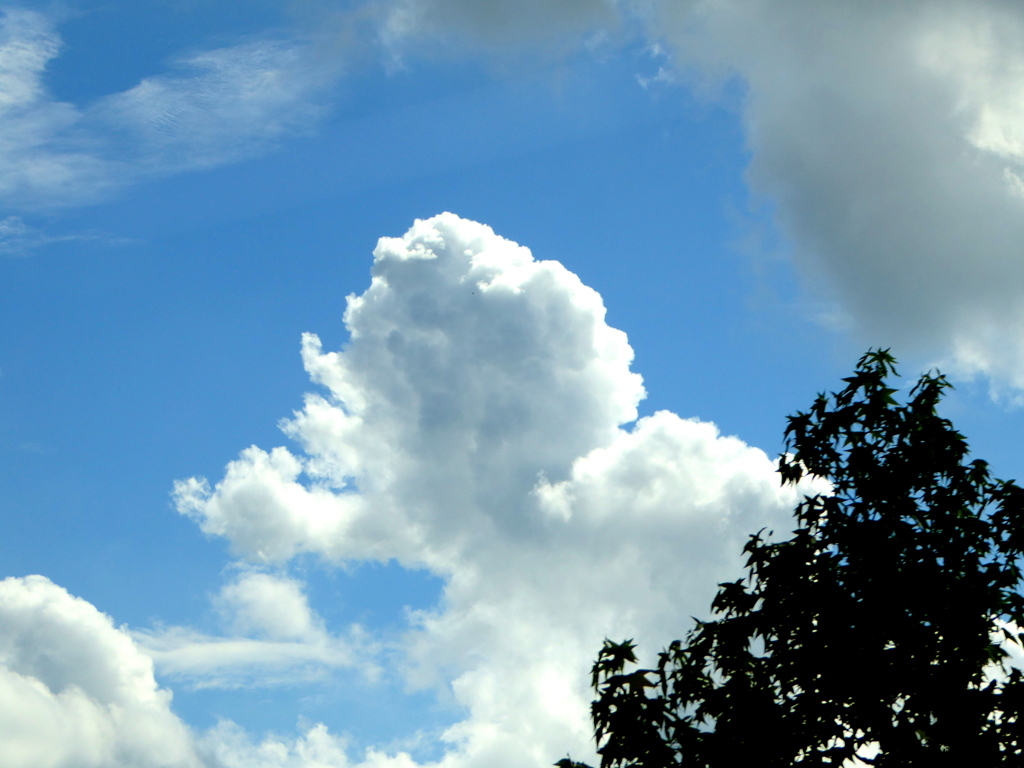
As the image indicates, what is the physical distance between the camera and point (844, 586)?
817 inches

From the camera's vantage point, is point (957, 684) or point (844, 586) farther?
point (844, 586)

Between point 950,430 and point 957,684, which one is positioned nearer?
point 957,684

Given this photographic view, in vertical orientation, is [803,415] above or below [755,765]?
above

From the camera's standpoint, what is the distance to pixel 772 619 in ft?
68.2

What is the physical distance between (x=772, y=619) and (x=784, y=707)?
175 centimetres

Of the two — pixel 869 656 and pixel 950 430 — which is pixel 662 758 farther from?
pixel 950 430

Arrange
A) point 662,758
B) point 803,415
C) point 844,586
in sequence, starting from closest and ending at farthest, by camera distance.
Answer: point 662,758, point 844,586, point 803,415

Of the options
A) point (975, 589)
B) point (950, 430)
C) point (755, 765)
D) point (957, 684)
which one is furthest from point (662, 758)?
point (950, 430)

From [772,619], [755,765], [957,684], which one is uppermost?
[772,619]

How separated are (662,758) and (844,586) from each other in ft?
17.2

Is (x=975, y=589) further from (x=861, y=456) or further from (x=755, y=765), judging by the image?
(x=755, y=765)

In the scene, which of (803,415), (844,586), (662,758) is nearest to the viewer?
(662,758)

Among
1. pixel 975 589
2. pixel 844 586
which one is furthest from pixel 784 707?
pixel 975 589

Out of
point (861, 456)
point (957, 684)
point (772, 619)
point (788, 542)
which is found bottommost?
point (957, 684)
